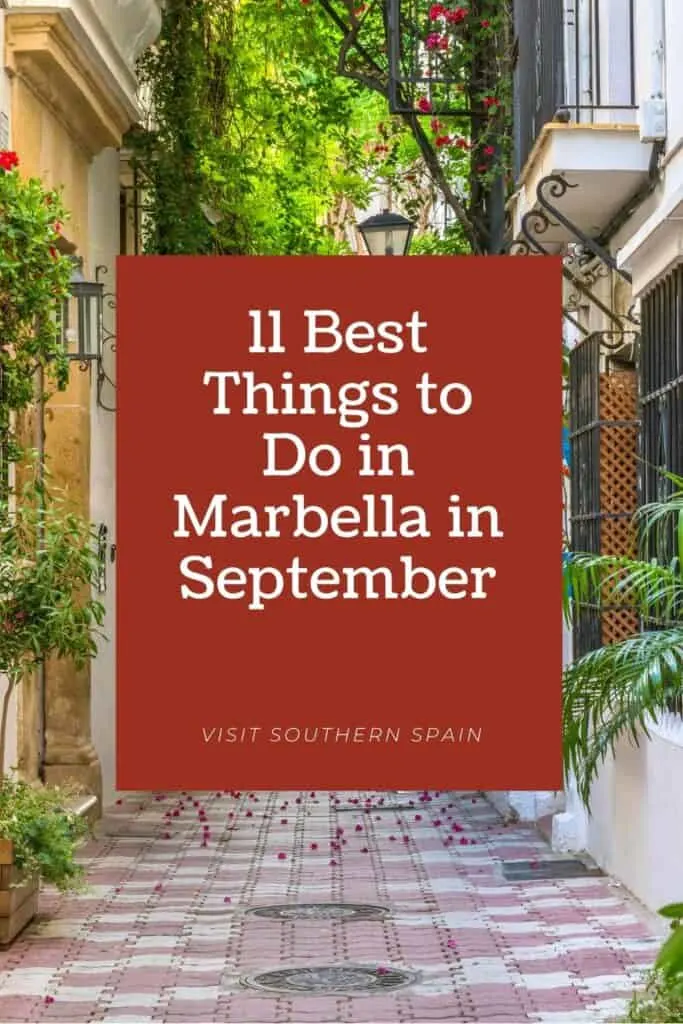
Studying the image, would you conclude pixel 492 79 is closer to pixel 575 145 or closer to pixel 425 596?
pixel 575 145

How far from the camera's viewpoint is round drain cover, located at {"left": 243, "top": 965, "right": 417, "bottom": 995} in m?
9.71

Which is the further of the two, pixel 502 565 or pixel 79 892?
pixel 79 892

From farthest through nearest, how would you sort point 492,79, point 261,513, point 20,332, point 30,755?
1. point 492,79
2. point 30,755
3. point 20,332
4. point 261,513

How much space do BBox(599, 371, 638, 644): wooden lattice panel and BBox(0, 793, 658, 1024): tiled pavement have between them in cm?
204

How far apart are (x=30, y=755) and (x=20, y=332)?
4.64m

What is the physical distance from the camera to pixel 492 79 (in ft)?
65.2

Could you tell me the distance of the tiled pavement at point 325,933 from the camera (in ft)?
30.5

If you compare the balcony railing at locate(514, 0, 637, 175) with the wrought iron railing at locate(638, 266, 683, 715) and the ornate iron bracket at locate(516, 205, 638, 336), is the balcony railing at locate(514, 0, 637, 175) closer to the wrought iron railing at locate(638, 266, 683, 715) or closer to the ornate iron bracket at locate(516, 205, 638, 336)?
the ornate iron bracket at locate(516, 205, 638, 336)

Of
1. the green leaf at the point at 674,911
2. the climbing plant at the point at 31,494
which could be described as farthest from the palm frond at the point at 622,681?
the climbing plant at the point at 31,494

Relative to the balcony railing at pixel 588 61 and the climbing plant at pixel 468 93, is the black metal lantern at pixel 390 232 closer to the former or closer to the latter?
the climbing plant at pixel 468 93

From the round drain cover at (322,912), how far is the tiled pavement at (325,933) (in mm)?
121

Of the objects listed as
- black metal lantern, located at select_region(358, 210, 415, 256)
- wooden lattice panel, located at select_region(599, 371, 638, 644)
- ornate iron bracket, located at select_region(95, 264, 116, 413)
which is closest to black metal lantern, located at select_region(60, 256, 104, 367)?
ornate iron bracket, located at select_region(95, 264, 116, 413)

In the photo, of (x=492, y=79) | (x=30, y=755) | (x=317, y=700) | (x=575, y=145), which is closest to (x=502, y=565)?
(x=317, y=700)

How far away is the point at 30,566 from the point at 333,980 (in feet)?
9.51
